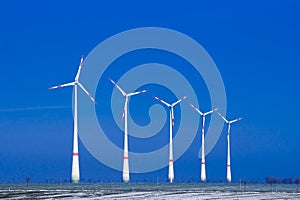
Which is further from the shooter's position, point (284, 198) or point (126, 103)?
point (126, 103)

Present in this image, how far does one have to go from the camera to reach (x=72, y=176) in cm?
17150

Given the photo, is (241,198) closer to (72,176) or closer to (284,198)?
(284,198)

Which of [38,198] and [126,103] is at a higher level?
[126,103]

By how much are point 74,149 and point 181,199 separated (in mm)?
84215

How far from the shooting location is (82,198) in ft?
290

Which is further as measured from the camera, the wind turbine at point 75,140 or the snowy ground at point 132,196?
the wind turbine at point 75,140

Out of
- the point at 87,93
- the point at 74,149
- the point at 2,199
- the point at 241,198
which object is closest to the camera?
the point at 2,199

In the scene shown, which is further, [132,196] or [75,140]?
[75,140]

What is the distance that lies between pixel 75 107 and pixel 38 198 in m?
77.2

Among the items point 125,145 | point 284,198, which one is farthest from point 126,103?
point 284,198

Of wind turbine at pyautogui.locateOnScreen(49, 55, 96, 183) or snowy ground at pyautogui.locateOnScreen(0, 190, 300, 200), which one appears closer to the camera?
snowy ground at pyautogui.locateOnScreen(0, 190, 300, 200)

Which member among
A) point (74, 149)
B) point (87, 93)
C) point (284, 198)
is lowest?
point (284, 198)

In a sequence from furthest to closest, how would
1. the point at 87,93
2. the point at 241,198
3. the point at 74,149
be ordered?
the point at 74,149
the point at 87,93
the point at 241,198

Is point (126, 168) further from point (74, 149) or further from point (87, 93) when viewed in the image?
point (87, 93)
